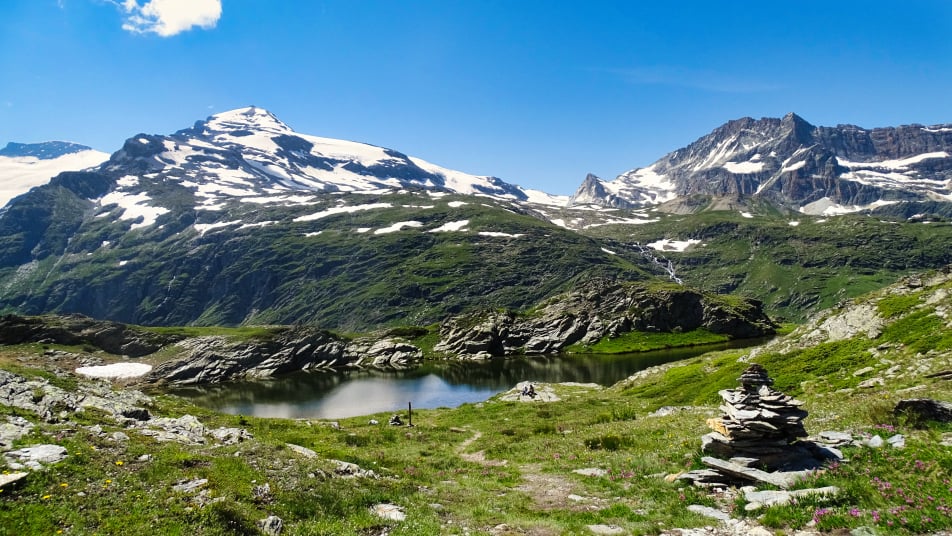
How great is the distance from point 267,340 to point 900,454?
184 metres

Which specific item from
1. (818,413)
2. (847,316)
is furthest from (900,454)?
(847,316)

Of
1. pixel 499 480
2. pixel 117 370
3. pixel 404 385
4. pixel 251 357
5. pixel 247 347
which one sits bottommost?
pixel 404 385

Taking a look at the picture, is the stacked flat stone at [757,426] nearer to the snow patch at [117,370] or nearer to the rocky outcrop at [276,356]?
the snow patch at [117,370]

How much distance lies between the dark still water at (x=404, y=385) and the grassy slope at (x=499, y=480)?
7142 cm

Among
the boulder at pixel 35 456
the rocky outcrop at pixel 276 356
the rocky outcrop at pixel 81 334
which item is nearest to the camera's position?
the boulder at pixel 35 456

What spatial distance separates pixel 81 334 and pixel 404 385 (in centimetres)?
11507

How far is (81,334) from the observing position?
15950 cm

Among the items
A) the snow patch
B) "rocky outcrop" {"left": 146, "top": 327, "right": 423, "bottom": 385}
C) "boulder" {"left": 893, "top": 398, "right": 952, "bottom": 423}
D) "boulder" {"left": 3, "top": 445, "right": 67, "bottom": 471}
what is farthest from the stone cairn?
A: "rocky outcrop" {"left": 146, "top": 327, "right": 423, "bottom": 385}

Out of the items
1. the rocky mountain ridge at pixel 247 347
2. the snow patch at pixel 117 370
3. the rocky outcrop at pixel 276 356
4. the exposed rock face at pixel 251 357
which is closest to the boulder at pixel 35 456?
the snow patch at pixel 117 370

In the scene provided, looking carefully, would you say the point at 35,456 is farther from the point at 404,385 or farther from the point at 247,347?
the point at 247,347

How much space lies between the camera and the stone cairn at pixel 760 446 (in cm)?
1780

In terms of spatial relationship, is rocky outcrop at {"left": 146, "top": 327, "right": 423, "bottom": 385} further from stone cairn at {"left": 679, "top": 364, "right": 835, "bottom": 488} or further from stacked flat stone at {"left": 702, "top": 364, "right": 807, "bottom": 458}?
stone cairn at {"left": 679, "top": 364, "right": 835, "bottom": 488}

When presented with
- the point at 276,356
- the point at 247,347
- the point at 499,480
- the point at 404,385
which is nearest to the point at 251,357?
the point at 247,347

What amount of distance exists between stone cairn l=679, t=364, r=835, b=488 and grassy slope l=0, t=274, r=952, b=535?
4.08ft
